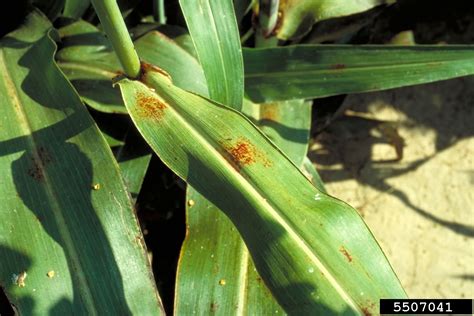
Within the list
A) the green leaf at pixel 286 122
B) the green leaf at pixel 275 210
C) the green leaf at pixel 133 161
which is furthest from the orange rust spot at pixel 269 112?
the green leaf at pixel 275 210

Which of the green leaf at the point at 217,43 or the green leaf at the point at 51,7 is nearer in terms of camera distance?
the green leaf at the point at 217,43

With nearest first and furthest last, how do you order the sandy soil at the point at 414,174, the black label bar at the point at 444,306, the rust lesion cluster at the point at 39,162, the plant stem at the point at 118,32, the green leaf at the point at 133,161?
the plant stem at the point at 118,32, the rust lesion cluster at the point at 39,162, the green leaf at the point at 133,161, the black label bar at the point at 444,306, the sandy soil at the point at 414,174

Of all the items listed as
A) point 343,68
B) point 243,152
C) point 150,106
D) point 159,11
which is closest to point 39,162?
point 150,106

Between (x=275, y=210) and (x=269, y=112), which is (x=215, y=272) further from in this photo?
(x=269, y=112)

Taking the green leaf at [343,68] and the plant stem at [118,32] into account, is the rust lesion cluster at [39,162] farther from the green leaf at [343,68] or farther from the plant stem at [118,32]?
the green leaf at [343,68]

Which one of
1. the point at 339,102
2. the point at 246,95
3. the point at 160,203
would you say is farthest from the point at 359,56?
the point at 160,203

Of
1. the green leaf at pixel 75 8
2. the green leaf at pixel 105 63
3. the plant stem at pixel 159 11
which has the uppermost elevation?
the green leaf at pixel 75 8

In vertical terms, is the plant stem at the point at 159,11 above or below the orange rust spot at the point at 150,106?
above

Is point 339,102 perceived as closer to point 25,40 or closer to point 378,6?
point 378,6
